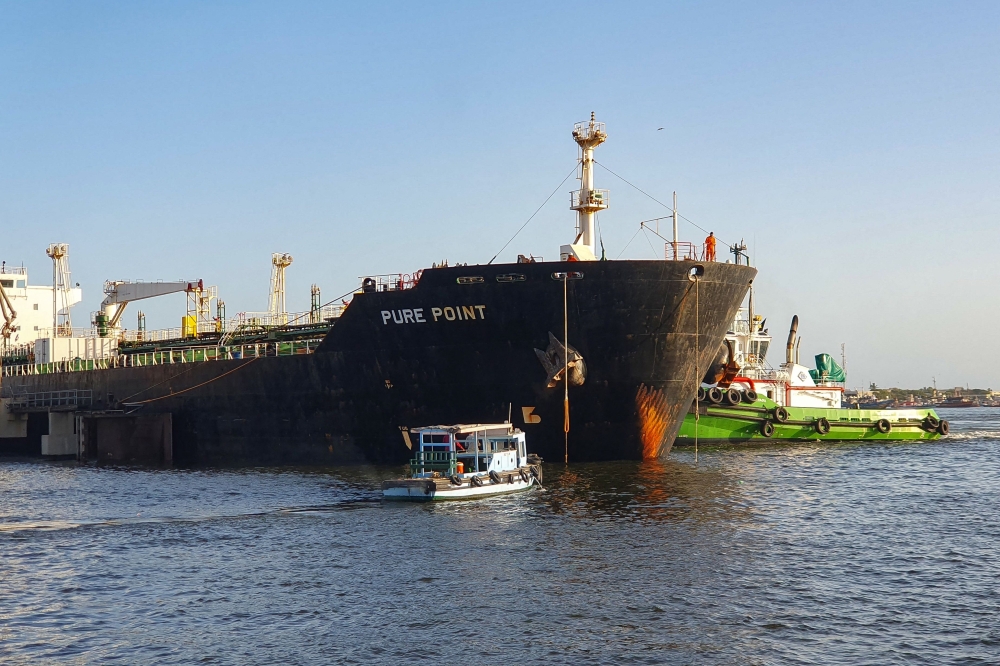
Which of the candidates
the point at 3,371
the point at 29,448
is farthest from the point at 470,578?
the point at 3,371

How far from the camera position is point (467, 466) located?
29.4 m

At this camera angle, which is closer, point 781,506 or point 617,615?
point 617,615

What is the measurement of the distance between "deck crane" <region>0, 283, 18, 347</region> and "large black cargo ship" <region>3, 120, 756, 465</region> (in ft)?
103

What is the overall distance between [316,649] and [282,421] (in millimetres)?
23091

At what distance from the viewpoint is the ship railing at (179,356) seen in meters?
38.6

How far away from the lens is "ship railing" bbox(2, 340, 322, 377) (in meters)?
38.6

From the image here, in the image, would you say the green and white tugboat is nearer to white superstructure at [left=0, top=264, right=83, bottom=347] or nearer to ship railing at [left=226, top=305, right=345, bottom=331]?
ship railing at [left=226, top=305, right=345, bottom=331]

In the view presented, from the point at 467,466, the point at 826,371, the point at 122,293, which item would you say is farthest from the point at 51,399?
the point at 826,371

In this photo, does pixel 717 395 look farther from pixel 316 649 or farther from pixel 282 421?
pixel 316 649

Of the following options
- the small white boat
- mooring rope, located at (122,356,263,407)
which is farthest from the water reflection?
mooring rope, located at (122,356,263,407)

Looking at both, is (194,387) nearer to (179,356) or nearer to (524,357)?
(179,356)

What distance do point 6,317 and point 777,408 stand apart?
45.7 metres

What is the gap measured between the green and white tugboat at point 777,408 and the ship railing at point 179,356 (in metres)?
19.6

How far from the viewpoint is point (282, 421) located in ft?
123
